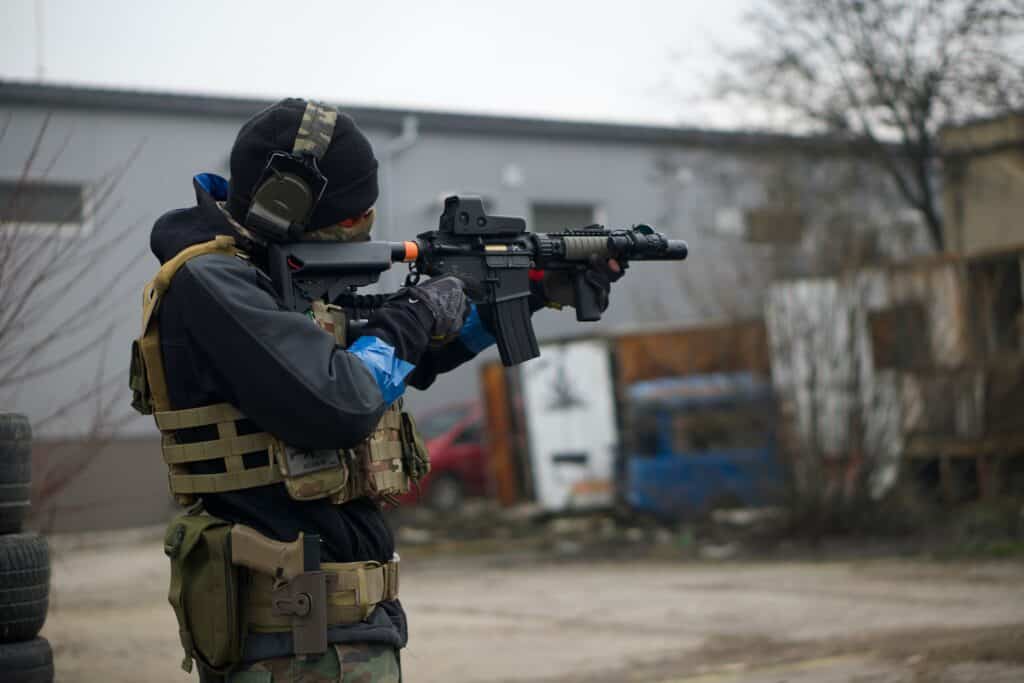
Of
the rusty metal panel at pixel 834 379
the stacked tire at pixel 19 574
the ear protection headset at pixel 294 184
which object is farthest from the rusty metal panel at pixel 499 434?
the ear protection headset at pixel 294 184

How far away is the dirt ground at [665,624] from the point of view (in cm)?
650

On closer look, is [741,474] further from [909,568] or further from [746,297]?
[909,568]

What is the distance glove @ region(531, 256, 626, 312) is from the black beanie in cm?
88

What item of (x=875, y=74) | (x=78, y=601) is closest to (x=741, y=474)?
(x=875, y=74)

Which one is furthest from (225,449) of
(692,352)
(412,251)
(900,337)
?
(692,352)

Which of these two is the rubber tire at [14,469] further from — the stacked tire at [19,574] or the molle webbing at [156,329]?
the molle webbing at [156,329]

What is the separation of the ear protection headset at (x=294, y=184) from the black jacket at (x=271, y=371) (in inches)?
4.4

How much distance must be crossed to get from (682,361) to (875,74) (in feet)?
14.0

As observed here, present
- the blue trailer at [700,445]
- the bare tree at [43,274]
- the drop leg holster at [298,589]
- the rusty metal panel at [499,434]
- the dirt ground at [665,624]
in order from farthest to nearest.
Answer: the rusty metal panel at [499,434], the blue trailer at [700,445], the dirt ground at [665,624], the bare tree at [43,274], the drop leg holster at [298,589]

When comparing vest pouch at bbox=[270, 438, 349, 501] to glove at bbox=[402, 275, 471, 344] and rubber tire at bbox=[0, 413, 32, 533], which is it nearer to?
glove at bbox=[402, 275, 471, 344]

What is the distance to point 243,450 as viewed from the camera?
282cm

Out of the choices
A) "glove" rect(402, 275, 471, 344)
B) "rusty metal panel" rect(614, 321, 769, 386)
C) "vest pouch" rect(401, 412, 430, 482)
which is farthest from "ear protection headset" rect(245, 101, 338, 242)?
"rusty metal panel" rect(614, 321, 769, 386)

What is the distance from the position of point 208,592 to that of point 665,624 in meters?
5.88

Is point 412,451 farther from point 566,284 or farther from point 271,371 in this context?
point 566,284
